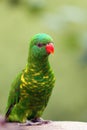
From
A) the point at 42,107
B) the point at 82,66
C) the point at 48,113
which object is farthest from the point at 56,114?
the point at 82,66

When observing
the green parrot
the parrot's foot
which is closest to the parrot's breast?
the green parrot

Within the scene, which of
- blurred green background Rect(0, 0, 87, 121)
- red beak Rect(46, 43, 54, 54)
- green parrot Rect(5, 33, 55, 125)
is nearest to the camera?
blurred green background Rect(0, 0, 87, 121)

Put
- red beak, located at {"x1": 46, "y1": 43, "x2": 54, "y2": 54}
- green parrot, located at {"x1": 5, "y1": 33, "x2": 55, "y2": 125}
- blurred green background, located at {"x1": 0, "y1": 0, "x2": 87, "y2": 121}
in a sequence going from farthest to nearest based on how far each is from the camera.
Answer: green parrot, located at {"x1": 5, "y1": 33, "x2": 55, "y2": 125}
red beak, located at {"x1": 46, "y1": 43, "x2": 54, "y2": 54}
blurred green background, located at {"x1": 0, "y1": 0, "x2": 87, "y2": 121}

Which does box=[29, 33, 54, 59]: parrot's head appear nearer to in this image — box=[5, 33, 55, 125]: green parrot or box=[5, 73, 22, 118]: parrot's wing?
box=[5, 33, 55, 125]: green parrot

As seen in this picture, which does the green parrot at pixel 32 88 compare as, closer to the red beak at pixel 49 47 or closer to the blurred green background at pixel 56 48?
the red beak at pixel 49 47

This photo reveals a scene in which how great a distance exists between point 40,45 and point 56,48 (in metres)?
6.65

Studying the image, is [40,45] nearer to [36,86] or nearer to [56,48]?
[36,86]

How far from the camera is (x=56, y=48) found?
1033cm

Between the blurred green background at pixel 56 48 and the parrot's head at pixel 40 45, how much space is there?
0.09 m

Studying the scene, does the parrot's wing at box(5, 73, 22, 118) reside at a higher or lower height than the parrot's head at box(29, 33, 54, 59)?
lower

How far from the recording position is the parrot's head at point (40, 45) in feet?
11.9

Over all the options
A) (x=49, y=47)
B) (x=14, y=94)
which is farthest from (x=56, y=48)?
(x=49, y=47)

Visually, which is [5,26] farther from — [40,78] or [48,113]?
[40,78]

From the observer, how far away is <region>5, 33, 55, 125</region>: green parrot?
3.75 metres
